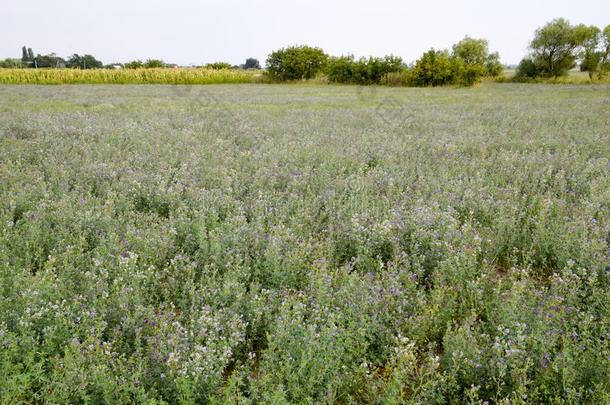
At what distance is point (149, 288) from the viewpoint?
377cm

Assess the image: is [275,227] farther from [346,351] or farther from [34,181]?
[34,181]

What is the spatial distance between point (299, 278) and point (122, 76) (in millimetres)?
46975

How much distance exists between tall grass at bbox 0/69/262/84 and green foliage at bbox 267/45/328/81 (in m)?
2.76

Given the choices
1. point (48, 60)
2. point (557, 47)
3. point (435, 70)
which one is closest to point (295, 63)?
point (435, 70)

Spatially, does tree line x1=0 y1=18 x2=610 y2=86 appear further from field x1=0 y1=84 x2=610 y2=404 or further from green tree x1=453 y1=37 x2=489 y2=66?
field x1=0 y1=84 x2=610 y2=404

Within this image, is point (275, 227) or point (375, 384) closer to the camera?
point (375, 384)

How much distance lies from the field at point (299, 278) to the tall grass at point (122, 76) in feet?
129

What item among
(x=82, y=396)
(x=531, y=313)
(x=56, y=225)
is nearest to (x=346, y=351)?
(x=531, y=313)

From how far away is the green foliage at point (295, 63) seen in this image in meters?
52.1

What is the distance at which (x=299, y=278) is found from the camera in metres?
4.09

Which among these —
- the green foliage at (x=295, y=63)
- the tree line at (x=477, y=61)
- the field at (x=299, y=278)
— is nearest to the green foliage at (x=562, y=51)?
the tree line at (x=477, y=61)

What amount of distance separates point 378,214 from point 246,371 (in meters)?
2.95

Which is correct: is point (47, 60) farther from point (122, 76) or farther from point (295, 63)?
point (295, 63)

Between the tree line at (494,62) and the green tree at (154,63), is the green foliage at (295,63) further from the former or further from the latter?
the green tree at (154,63)
